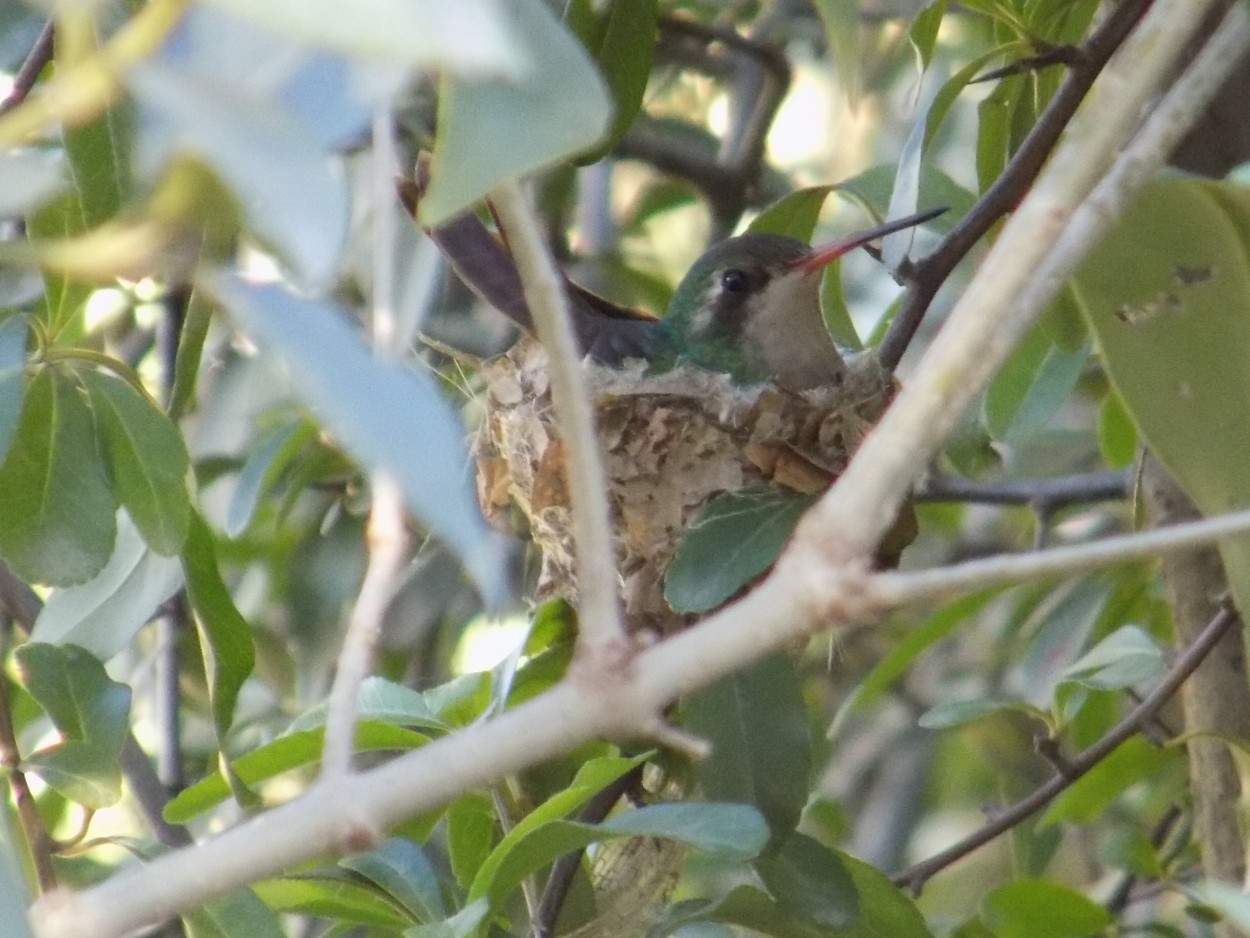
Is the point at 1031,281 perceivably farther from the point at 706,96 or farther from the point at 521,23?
the point at 706,96

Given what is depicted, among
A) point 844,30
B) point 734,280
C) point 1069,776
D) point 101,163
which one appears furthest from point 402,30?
point 734,280

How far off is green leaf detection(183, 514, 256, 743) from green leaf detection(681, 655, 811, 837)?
0.45m

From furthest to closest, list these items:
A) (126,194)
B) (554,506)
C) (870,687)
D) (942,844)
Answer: (942,844)
(870,687)
(554,506)
(126,194)

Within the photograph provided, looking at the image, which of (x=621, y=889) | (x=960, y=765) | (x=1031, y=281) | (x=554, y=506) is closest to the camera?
(x=1031, y=281)

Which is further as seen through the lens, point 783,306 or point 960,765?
point 960,765

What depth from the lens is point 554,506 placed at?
2.09m

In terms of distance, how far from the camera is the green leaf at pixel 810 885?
5.27 ft

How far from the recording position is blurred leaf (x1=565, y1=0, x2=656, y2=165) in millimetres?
1808

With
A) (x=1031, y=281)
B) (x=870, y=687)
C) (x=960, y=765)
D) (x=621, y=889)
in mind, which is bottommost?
(x=960, y=765)

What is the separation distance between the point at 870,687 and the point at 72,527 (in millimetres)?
1210

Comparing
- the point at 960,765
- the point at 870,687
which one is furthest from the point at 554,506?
the point at 960,765

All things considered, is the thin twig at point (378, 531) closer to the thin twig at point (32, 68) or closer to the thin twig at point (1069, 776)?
the thin twig at point (32, 68)

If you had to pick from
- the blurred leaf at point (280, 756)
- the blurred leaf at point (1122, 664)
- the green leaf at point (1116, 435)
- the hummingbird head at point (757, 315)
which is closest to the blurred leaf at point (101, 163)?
the blurred leaf at point (280, 756)

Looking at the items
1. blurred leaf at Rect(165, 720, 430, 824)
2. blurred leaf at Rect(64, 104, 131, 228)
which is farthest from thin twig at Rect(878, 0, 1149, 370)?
blurred leaf at Rect(64, 104, 131, 228)
